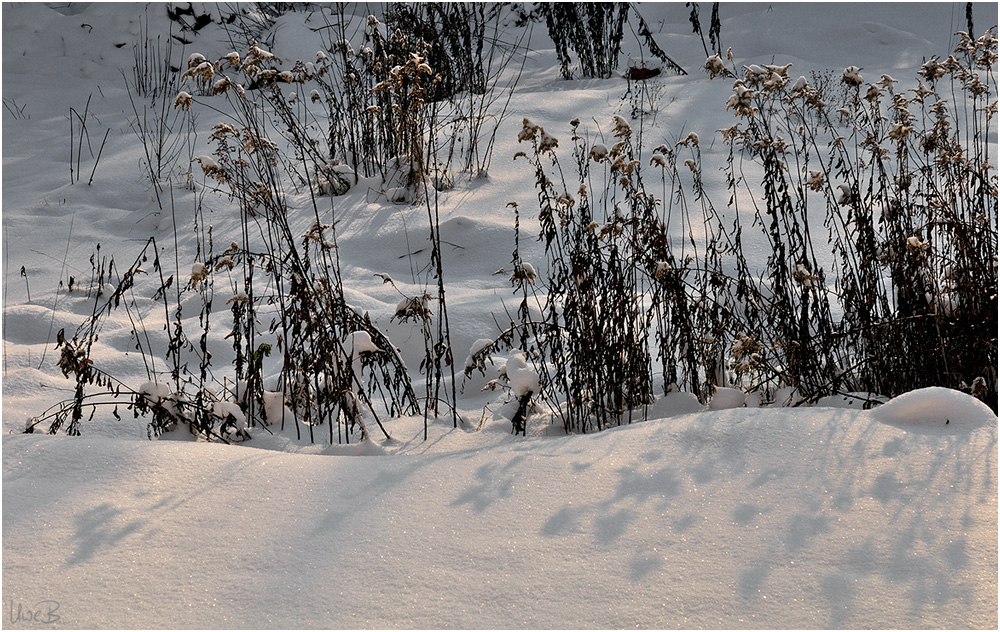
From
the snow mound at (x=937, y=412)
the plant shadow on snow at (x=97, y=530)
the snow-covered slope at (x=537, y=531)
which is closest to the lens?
the snow-covered slope at (x=537, y=531)

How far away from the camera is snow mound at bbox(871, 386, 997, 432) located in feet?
5.16

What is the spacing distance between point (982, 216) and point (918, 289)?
0.23 m

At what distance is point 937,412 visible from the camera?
159 centimetres

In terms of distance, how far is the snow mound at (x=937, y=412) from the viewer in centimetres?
157

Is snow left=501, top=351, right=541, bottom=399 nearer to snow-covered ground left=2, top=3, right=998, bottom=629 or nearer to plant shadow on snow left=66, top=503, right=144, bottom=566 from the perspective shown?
snow-covered ground left=2, top=3, right=998, bottom=629

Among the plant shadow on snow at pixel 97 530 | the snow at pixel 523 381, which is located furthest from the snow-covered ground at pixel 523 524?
the snow at pixel 523 381

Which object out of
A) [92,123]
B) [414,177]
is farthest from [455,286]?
[92,123]

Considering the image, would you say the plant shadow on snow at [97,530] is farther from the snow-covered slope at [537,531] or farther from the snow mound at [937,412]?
the snow mound at [937,412]

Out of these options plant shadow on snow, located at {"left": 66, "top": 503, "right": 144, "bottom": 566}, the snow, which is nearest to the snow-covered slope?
plant shadow on snow, located at {"left": 66, "top": 503, "right": 144, "bottom": 566}

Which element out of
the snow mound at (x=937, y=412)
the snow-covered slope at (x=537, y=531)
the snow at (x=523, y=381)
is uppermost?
the snow at (x=523, y=381)

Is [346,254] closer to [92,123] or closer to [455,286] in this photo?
[455,286]

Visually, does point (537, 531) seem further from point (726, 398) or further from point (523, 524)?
point (726, 398)

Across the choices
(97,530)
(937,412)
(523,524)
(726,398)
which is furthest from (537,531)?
(726,398)

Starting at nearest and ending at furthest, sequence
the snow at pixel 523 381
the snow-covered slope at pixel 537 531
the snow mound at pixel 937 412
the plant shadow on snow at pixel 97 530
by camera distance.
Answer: the snow-covered slope at pixel 537 531 < the plant shadow on snow at pixel 97 530 < the snow mound at pixel 937 412 < the snow at pixel 523 381
